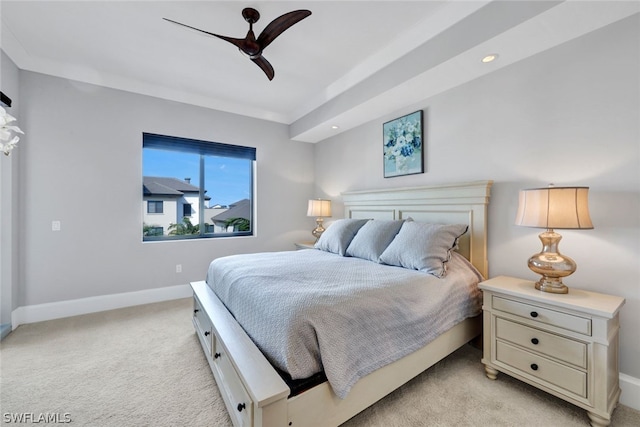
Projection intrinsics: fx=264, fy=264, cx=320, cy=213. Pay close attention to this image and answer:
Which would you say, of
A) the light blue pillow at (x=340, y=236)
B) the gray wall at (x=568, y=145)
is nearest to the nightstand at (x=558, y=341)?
the gray wall at (x=568, y=145)

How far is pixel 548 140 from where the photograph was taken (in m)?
1.99

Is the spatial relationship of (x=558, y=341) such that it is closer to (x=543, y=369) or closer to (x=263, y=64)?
(x=543, y=369)

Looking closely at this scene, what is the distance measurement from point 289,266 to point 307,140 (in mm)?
2903

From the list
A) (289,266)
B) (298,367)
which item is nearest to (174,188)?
(289,266)

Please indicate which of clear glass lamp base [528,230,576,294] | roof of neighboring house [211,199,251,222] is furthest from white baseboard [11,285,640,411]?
clear glass lamp base [528,230,576,294]

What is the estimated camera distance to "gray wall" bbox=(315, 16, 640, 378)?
5.46ft

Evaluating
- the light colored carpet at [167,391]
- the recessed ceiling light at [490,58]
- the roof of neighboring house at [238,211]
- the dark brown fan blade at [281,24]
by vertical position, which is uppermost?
the dark brown fan blade at [281,24]

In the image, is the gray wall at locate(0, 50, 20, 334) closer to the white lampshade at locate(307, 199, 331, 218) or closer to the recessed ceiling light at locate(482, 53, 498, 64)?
the white lampshade at locate(307, 199, 331, 218)

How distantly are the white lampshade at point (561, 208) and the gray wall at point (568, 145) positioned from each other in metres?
0.34

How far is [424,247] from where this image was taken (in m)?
2.11

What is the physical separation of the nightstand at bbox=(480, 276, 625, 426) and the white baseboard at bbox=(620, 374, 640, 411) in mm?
72

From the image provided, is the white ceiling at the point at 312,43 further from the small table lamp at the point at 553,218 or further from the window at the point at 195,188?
the small table lamp at the point at 553,218

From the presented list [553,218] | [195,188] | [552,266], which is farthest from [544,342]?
[195,188]

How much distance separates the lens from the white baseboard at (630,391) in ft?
5.26
